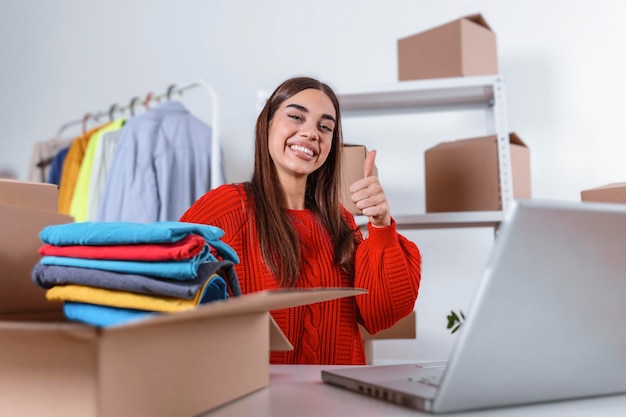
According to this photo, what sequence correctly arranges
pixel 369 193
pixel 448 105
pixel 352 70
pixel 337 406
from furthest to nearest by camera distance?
pixel 352 70, pixel 448 105, pixel 369 193, pixel 337 406

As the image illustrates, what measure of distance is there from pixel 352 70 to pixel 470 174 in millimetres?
799

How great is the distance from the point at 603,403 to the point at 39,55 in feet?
10.8

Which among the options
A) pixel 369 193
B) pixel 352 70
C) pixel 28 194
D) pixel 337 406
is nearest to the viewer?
pixel 337 406

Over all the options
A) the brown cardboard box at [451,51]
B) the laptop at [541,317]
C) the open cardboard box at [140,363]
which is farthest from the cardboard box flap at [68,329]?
the brown cardboard box at [451,51]

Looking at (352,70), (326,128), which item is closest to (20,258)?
(326,128)

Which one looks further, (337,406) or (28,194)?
(28,194)

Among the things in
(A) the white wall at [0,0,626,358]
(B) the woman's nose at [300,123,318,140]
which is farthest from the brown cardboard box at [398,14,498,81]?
(B) the woman's nose at [300,123,318,140]

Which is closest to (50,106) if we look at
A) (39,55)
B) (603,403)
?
(39,55)

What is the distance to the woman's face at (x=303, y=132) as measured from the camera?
138 cm

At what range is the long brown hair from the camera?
132 cm

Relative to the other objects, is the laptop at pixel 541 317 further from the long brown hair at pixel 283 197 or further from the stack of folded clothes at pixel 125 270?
the long brown hair at pixel 283 197

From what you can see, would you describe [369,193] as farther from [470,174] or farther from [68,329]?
[470,174]

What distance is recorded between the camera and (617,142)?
7.23ft

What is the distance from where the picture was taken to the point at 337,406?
53 centimetres
